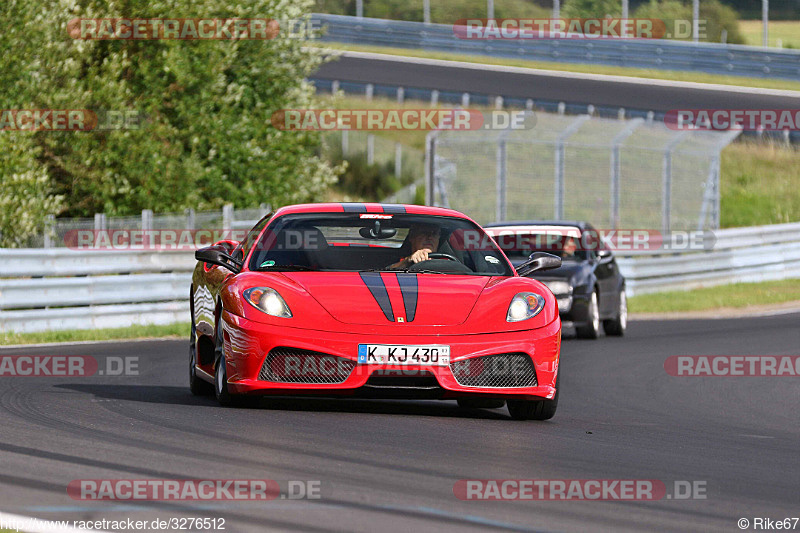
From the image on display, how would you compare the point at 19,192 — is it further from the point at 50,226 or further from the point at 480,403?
the point at 480,403

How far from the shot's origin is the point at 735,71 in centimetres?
4281

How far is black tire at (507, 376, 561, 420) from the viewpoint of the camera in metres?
8.95

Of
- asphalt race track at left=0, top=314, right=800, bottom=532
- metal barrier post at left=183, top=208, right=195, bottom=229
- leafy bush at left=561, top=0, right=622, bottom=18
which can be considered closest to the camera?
asphalt race track at left=0, top=314, right=800, bottom=532

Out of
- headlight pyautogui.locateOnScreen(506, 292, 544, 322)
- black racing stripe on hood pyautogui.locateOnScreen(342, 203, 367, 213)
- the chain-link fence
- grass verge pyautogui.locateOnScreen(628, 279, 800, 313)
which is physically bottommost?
grass verge pyautogui.locateOnScreen(628, 279, 800, 313)

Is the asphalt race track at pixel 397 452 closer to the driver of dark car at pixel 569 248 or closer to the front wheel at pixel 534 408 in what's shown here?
the front wheel at pixel 534 408

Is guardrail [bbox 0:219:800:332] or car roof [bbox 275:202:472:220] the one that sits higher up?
car roof [bbox 275:202:472:220]

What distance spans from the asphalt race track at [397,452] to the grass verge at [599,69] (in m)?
31.4

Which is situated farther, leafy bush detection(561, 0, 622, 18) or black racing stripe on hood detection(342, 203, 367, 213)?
leafy bush detection(561, 0, 622, 18)

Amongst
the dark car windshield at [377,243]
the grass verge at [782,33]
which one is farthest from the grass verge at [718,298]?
the grass verge at [782,33]

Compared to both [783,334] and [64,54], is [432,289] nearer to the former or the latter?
[783,334]

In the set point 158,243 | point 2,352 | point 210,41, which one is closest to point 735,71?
point 210,41

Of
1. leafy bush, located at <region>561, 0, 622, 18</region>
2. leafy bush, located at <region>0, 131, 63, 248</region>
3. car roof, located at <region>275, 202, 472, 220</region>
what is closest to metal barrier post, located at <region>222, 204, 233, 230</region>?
leafy bush, located at <region>0, 131, 63, 248</region>

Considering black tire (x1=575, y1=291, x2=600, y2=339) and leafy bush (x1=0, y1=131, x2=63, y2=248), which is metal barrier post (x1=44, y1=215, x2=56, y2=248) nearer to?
leafy bush (x1=0, y1=131, x2=63, y2=248)

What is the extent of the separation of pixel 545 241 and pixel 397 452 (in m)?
11.5
